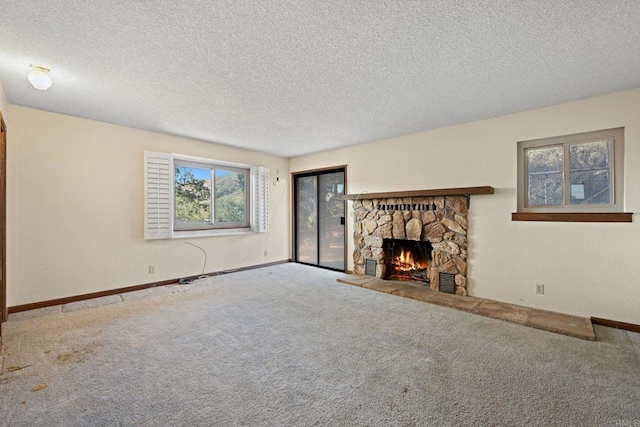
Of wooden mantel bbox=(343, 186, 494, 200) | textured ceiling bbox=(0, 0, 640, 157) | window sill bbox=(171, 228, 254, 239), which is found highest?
textured ceiling bbox=(0, 0, 640, 157)

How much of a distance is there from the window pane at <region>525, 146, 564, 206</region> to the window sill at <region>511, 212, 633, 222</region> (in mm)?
209

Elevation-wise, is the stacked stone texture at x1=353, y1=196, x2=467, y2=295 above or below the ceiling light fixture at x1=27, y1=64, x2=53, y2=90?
below

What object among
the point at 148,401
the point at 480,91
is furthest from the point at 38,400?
the point at 480,91

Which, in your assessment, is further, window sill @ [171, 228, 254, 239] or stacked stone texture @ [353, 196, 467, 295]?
window sill @ [171, 228, 254, 239]

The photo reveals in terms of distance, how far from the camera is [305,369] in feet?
6.64

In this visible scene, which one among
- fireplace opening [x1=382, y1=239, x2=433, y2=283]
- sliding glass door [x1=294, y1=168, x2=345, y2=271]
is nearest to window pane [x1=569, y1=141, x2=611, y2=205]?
fireplace opening [x1=382, y1=239, x2=433, y2=283]

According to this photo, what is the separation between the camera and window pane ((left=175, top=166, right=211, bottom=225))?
15.3ft

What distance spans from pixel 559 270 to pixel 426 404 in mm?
2617

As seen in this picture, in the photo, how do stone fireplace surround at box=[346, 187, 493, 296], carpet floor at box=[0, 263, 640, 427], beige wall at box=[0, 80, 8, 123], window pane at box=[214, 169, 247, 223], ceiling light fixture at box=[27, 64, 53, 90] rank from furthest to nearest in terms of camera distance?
window pane at box=[214, 169, 247, 223] < stone fireplace surround at box=[346, 187, 493, 296] < beige wall at box=[0, 80, 8, 123] < ceiling light fixture at box=[27, 64, 53, 90] < carpet floor at box=[0, 263, 640, 427]

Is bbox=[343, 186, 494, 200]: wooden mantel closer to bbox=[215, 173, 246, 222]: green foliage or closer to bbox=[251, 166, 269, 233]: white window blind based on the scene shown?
bbox=[251, 166, 269, 233]: white window blind

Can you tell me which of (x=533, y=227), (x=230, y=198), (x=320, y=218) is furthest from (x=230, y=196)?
(x=533, y=227)

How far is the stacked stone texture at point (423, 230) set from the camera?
3.77 meters

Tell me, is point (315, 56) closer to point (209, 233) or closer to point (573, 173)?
point (573, 173)

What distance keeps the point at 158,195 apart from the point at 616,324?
5838 millimetres
